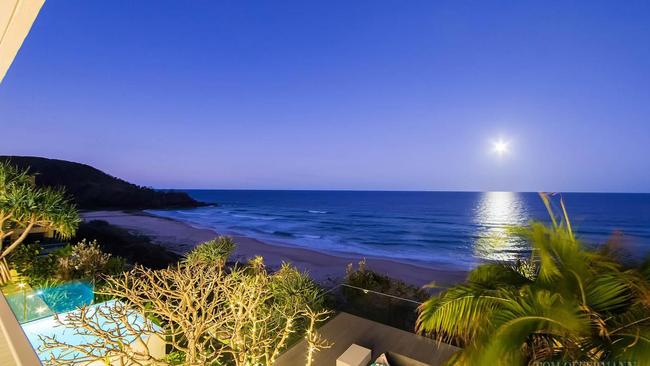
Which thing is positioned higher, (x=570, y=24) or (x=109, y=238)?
(x=570, y=24)

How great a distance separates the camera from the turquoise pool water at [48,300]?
391 centimetres

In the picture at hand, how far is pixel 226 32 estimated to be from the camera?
12445 millimetres

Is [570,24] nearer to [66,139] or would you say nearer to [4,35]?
[4,35]

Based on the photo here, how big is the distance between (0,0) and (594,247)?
13.4 ft

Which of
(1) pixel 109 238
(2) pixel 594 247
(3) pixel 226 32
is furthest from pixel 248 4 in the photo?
(1) pixel 109 238

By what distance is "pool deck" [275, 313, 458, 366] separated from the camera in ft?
13.2

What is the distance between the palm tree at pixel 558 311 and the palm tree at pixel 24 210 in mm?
9946

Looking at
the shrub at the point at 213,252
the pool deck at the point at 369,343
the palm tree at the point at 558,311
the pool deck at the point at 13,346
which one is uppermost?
the palm tree at the point at 558,311

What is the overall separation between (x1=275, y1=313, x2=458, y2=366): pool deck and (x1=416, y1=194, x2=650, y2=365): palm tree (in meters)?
2.42

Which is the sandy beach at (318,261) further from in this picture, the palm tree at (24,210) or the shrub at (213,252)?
the palm tree at (24,210)

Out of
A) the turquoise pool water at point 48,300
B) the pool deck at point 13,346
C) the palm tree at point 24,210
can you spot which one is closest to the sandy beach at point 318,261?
the palm tree at point 24,210

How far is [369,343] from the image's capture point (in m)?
4.43

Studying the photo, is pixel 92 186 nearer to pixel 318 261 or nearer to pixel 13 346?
pixel 318 261

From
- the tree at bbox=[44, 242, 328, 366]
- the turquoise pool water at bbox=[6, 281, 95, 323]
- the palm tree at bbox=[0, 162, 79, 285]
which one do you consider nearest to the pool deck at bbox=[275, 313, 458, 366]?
the tree at bbox=[44, 242, 328, 366]
